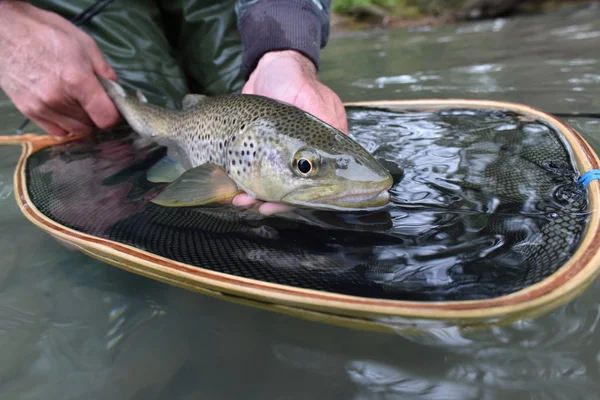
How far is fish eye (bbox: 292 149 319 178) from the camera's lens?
5.28 feet

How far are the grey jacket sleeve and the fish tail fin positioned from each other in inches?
25.7

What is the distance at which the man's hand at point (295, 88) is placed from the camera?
202cm

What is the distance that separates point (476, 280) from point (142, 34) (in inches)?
128

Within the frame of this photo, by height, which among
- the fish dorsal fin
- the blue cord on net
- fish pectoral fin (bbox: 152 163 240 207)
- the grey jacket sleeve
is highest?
the grey jacket sleeve

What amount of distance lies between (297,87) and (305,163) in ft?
2.11

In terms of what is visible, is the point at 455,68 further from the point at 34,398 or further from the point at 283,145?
the point at 34,398

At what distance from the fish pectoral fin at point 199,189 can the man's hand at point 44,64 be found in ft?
3.91

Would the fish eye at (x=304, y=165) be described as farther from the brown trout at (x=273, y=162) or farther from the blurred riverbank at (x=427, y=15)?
the blurred riverbank at (x=427, y=15)

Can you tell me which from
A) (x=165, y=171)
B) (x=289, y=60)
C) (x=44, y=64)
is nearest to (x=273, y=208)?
(x=165, y=171)

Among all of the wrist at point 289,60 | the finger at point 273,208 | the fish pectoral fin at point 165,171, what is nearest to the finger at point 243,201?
the finger at point 273,208

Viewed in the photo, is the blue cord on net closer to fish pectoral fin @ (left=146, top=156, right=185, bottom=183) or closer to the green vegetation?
fish pectoral fin @ (left=146, top=156, right=185, bottom=183)

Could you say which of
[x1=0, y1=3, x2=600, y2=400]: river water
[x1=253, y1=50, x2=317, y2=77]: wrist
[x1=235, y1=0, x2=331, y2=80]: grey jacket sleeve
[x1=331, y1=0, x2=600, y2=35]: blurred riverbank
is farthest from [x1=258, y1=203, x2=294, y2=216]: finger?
[x1=331, y1=0, x2=600, y2=35]: blurred riverbank

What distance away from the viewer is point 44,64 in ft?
7.89

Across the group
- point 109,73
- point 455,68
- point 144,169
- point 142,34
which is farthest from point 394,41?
point 144,169
